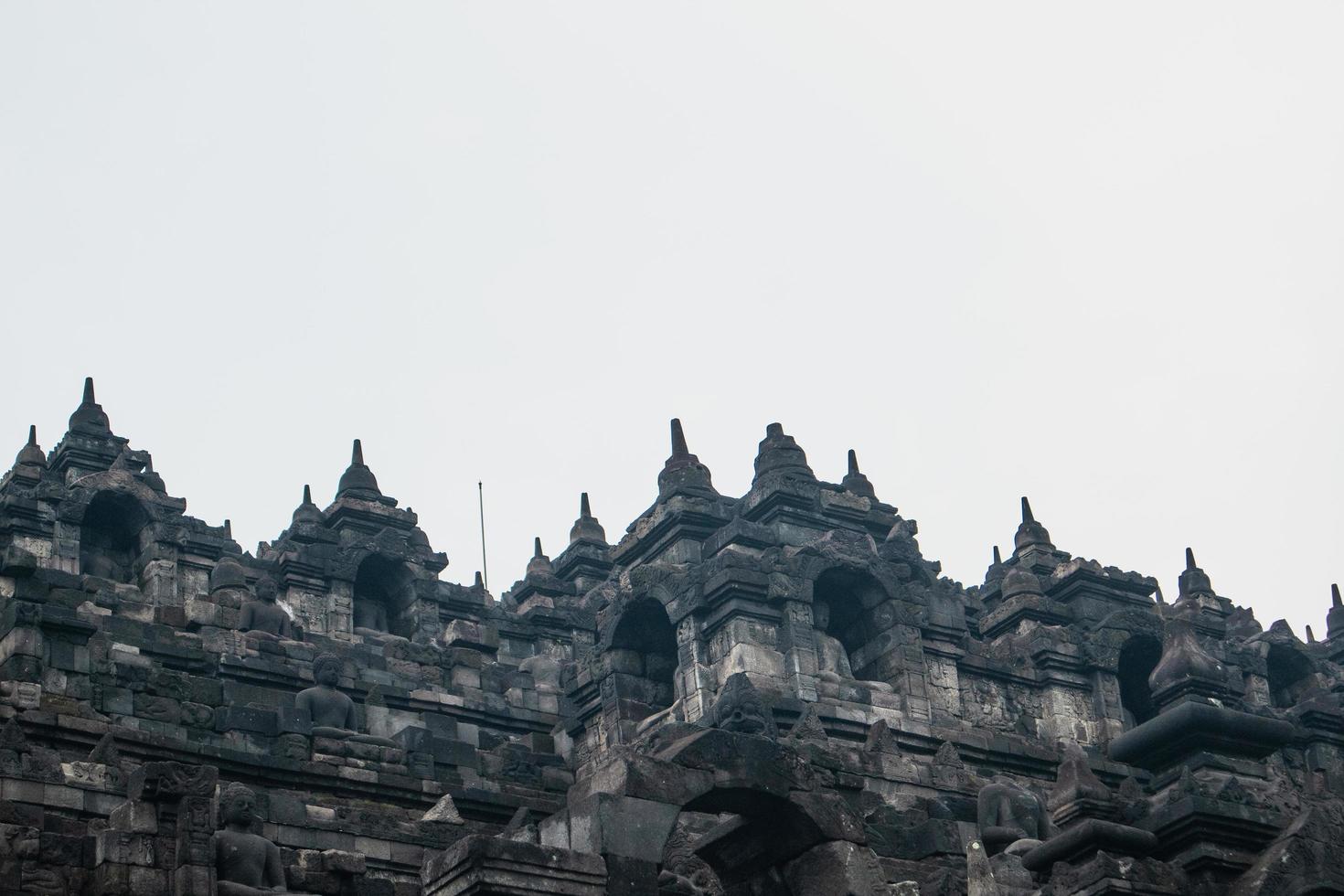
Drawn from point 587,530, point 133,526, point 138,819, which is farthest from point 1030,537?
point 138,819

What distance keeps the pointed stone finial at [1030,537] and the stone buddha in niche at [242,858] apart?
28810 mm

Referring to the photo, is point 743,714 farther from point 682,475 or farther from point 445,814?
point 682,475

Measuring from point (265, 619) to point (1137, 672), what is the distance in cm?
1644

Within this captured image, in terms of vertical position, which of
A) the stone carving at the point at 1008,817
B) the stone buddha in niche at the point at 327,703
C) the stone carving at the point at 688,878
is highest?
the stone buddha in niche at the point at 327,703

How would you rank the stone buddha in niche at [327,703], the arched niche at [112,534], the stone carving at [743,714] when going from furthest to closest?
the arched niche at [112,534], the stone buddha in niche at [327,703], the stone carving at [743,714]

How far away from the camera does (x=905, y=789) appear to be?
26922mm

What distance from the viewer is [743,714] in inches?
1103

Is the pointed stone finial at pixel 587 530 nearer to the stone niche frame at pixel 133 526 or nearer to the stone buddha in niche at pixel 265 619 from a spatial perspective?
the stone niche frame at pixel 133 526

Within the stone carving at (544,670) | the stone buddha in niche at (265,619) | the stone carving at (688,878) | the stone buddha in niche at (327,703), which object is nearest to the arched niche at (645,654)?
the stone carving at (544,670)

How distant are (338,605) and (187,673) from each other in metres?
13.2

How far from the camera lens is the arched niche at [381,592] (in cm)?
4253

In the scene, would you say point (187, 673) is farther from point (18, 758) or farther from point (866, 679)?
point (866, 679)

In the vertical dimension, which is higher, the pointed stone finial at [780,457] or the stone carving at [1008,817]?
the pointed stone finial at [780,457]

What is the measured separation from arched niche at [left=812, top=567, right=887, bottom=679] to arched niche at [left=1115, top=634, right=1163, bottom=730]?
5341mm
